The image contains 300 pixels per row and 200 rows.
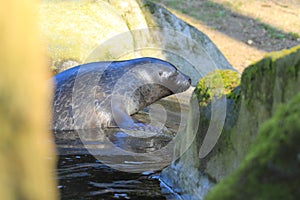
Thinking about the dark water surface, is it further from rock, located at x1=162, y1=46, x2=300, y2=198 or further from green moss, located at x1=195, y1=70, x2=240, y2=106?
green moss, located at x1=195, y1=70, x2=240, y2=106

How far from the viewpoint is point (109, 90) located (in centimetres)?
694

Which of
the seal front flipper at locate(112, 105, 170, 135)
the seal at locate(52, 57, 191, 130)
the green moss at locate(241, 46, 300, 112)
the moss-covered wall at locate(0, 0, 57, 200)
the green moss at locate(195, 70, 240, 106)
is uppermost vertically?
the moss-covered wall at locate(0, 0, 57, 200)

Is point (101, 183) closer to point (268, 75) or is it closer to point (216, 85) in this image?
point (216, 85)

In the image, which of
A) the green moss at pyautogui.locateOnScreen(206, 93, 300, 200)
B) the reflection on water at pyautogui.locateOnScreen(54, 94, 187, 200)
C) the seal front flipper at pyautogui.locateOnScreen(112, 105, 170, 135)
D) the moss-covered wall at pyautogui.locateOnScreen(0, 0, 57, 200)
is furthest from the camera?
the seal front flipper at pyautogui.locateOnScreen(112, 105, 170, 135)

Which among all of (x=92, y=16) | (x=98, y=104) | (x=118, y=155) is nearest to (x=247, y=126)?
(x=118, y=155)

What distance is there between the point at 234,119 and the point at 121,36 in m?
6.47

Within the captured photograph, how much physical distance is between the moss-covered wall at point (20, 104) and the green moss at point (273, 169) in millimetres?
821

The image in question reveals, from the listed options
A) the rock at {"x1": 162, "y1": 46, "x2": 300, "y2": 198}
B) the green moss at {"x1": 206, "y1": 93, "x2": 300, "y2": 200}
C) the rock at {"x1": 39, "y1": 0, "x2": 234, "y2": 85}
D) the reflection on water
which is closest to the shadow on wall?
the rock at {"x1": 39, "y1": 0, "x2": 234, "y2": 85}

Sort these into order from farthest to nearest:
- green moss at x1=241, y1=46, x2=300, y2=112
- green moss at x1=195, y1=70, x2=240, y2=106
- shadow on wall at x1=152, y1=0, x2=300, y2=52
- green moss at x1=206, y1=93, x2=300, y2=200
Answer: shadow on wall at x1=152, y1=0, x2=300, y2=52 → green moss at x1=195, y1=70, x2=240, y2=106 → green moss at x1=241, y1=46, x2=300, y2=112 → green moss at x1=206, y1=93, x2=300, y2=200

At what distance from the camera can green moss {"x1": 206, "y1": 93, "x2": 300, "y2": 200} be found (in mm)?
1569

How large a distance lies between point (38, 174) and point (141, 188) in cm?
325

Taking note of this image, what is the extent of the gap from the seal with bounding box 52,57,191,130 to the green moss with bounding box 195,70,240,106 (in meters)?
2.27

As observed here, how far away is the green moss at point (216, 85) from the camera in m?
3.95

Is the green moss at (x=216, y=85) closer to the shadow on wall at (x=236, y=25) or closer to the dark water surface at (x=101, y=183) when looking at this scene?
the dark water surface at (x=101, y=183)
